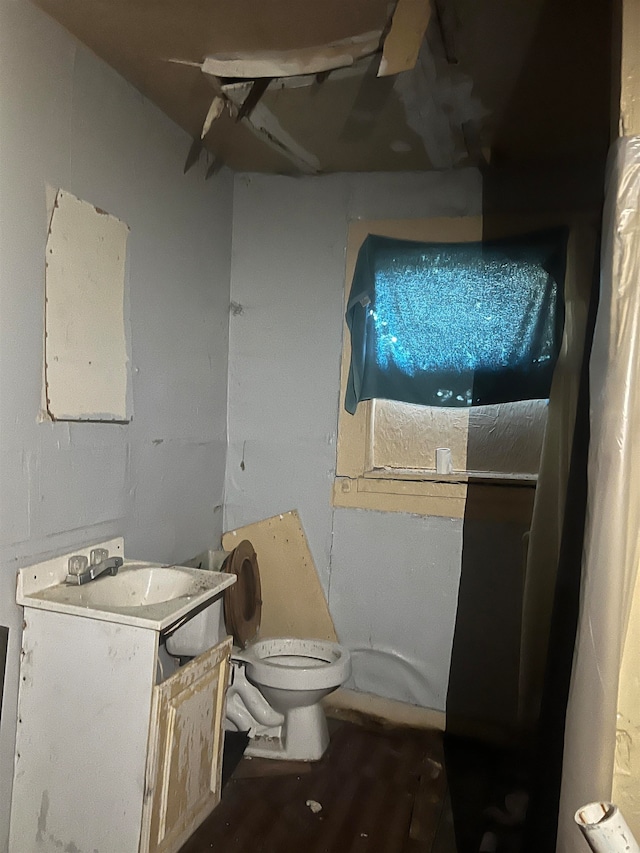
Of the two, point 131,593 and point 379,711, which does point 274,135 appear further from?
point 379,711

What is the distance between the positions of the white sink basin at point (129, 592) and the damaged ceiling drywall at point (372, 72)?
1.59 metres

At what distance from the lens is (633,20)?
3.88 feet

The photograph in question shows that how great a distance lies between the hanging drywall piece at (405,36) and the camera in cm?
162

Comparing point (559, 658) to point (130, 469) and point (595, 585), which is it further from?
point (130, 469)

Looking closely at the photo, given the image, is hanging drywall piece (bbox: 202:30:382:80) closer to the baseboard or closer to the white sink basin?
the white sink basin

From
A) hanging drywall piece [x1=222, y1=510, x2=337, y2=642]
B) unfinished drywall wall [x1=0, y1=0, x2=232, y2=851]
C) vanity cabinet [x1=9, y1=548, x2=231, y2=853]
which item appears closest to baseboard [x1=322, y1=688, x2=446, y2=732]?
hanging drywall piece [x1=222, y1=510, x2=337, y2=642]

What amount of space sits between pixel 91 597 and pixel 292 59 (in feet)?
5.70

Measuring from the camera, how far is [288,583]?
2.86 meters

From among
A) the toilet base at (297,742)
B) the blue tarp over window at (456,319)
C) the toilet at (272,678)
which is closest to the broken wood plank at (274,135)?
the blue tarp over window at (456,319)

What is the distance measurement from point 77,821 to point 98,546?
2.52 ft

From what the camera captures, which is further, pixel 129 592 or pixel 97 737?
pixel 129 592

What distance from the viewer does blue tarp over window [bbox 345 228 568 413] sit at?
247 cm

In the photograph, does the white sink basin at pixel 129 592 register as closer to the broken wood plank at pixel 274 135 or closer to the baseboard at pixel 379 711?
the baseboard at pixel 379 711

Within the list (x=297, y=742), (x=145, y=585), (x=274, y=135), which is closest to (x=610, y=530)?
(x=145, y=585)
